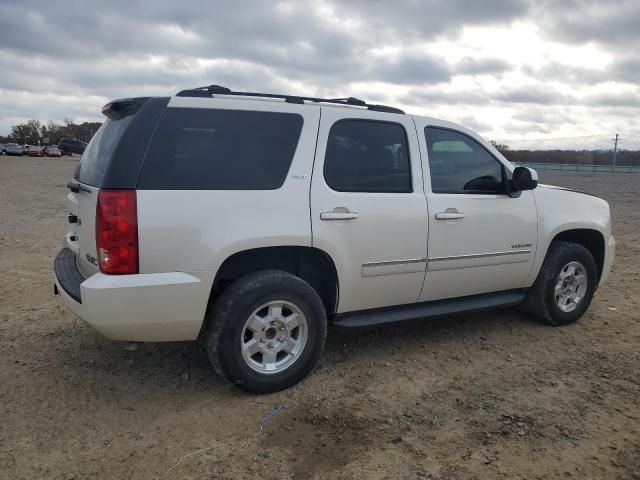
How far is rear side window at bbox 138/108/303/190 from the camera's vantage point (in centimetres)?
323

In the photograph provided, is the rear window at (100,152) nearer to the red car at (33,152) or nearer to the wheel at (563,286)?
the wheel at (563,286)

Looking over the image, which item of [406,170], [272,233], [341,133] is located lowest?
[272,233]

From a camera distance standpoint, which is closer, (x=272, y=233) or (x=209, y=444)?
(x=209, y=444)

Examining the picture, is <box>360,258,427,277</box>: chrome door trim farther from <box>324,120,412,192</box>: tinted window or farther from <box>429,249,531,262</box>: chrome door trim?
<box>324,120,412,192</box>: tinted window

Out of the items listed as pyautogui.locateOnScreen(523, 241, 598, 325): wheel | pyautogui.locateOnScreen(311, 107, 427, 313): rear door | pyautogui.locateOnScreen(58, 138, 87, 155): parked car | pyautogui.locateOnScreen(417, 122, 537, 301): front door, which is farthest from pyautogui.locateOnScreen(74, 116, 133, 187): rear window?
pyautogui.locateOnScreen(523, 241, 598, 325): wheel

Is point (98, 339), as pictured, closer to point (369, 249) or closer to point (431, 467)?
point (369, 249)

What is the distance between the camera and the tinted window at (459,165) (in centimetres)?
421

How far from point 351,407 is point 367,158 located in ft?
5.73

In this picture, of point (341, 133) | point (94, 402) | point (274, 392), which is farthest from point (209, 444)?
point (341, 133)

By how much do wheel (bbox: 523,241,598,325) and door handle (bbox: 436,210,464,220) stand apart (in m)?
1.26

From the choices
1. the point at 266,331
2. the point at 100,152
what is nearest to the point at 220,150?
the point at 100,152

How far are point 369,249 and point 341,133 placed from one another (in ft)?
2.80

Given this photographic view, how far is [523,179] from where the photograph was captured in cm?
443

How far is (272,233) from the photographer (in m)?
3.41
